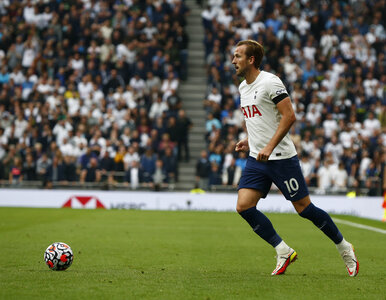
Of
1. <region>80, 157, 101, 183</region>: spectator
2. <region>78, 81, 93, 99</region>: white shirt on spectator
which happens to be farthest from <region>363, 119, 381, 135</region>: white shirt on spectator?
<region>78, 81, 93, 99</region>: white shirt on spectator

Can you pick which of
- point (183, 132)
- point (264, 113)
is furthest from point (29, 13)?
point (264, 113)

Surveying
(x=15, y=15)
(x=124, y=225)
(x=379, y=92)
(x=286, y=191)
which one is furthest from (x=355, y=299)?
(x=15, y=15)

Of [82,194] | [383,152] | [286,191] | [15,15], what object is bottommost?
[82,194]

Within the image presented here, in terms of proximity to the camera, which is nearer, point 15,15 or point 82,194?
point 82,194

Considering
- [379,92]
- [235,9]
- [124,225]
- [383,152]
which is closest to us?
[124,225]

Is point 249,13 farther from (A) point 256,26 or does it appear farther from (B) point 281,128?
(B) point 281,128

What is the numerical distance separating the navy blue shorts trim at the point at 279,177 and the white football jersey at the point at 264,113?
3.3 inches

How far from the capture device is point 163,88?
26.2 meters

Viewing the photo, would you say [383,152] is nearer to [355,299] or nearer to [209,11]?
[209,11]

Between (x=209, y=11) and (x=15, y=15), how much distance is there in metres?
7.86

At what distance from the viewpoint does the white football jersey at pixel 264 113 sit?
777cm

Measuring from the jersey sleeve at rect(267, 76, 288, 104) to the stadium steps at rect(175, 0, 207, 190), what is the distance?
55.1 ft

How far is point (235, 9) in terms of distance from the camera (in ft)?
92.2

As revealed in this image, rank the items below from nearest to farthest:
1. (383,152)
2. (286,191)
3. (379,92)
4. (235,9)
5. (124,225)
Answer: (286,191) → (124,225) → (383,152) → (379,92) → (235,9)
